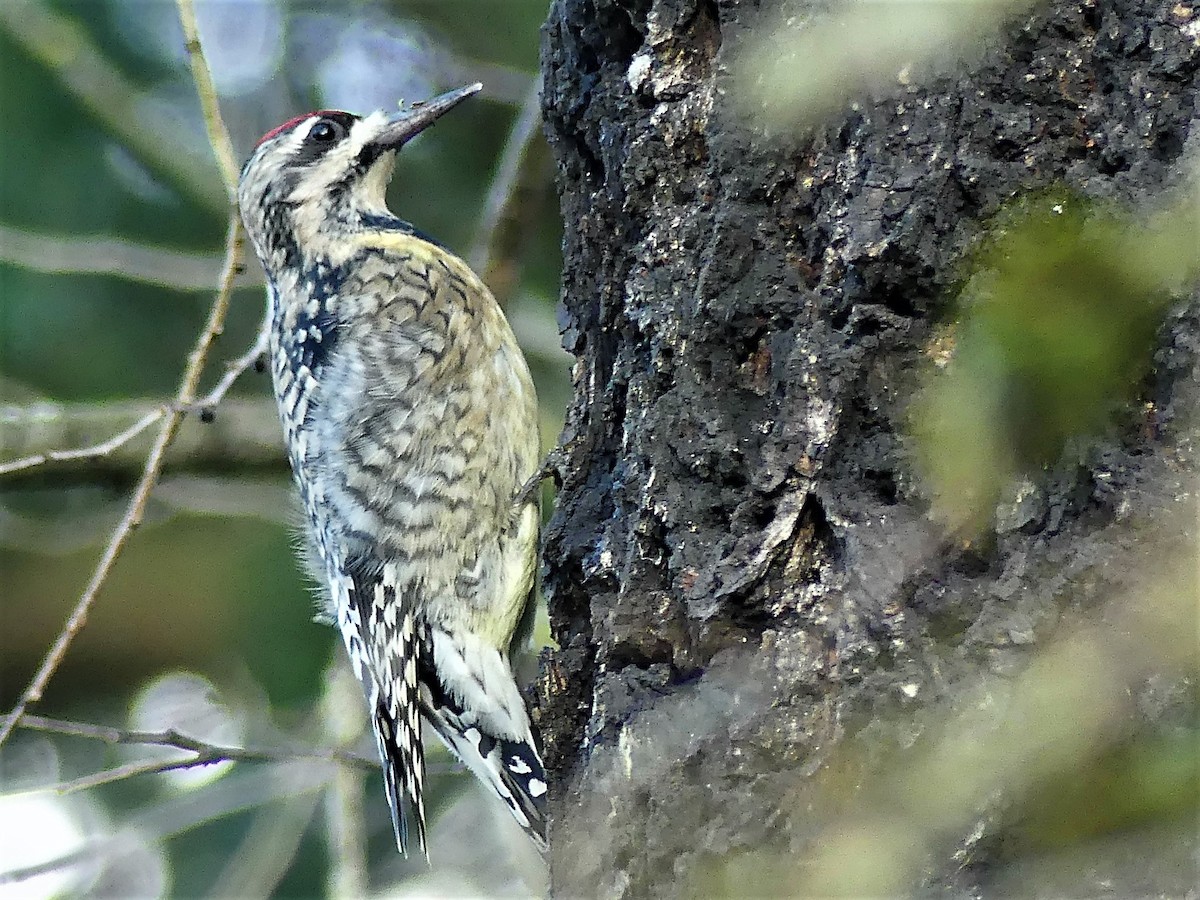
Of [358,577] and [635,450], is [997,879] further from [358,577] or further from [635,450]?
[358,577]

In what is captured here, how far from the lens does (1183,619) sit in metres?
1.18

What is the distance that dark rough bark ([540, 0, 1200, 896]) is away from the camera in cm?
144

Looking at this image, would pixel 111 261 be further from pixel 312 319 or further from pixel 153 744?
pixel 153 744

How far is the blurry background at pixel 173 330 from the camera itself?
15.2ft

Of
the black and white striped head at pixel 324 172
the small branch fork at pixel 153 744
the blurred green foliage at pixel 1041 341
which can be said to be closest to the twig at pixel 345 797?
the small branch fork at pixel 153 744

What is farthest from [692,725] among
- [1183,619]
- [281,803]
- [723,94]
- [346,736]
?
[281,803]

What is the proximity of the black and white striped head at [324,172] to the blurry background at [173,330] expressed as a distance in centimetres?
65

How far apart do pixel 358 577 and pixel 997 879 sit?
224 centimetres

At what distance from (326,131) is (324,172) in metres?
0.12

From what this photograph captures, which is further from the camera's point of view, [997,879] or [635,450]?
[635,450]

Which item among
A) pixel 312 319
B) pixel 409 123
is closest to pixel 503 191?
pixel 409 123

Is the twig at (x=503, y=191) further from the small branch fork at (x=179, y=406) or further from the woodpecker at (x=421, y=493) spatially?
the small branch fork at (x=179, y=406)

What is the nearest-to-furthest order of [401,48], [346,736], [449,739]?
[449,739]
[346,736]
[401,48]

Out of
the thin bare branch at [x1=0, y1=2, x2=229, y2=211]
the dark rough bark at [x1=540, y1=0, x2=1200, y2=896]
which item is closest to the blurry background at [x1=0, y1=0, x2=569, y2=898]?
the thin bare branch at [x1=0, y1=2, x2=229, y2=211]
